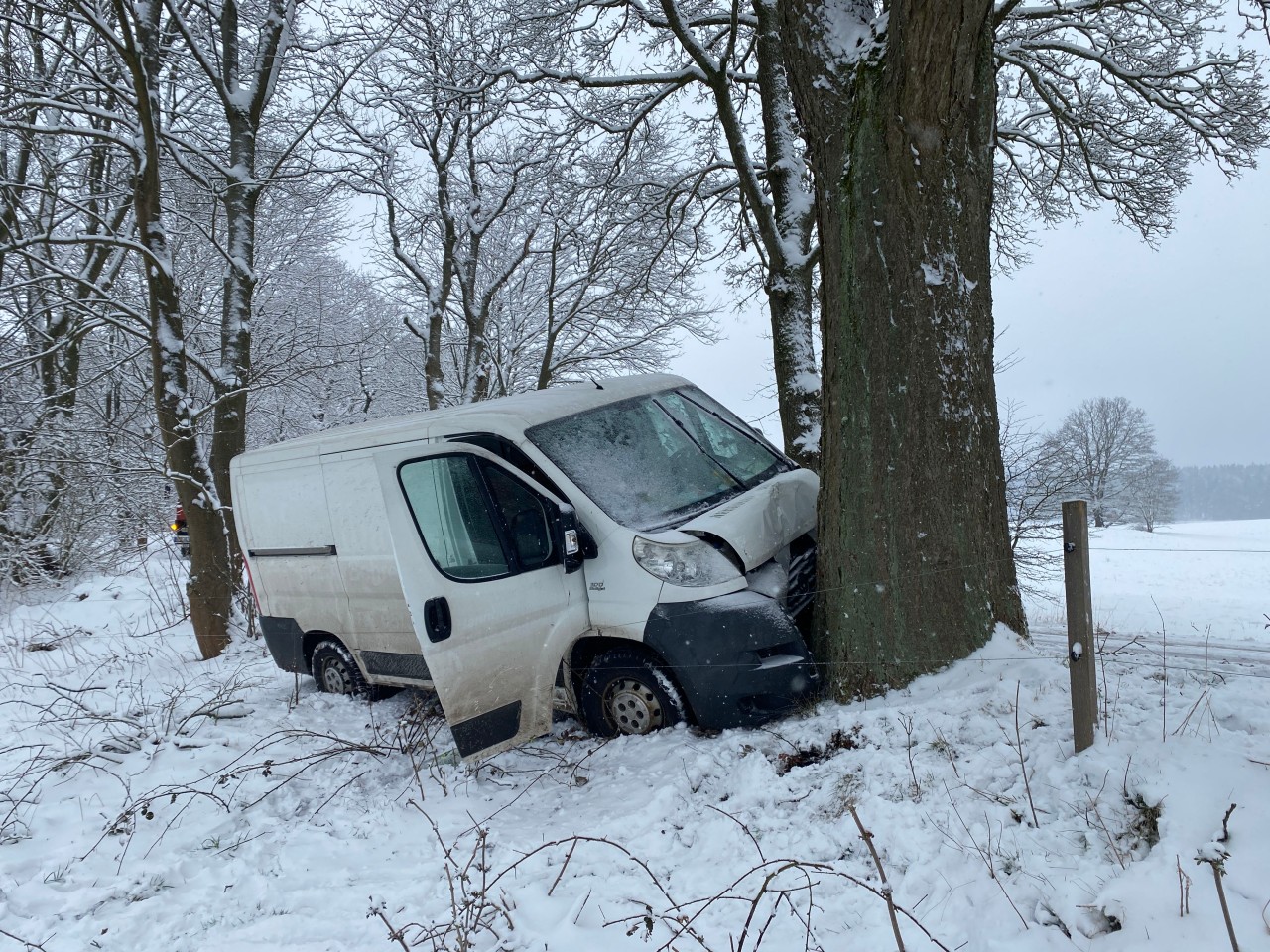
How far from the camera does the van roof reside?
5.18 m

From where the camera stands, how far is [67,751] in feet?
16.2

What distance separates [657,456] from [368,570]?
231 cm

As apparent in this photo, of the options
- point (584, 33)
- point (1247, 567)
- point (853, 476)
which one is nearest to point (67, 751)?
point (853, 476)

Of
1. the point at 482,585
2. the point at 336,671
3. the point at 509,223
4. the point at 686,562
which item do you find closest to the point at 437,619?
the point at 482,585

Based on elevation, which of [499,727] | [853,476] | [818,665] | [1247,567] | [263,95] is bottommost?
[1247,567]

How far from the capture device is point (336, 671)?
6344mm

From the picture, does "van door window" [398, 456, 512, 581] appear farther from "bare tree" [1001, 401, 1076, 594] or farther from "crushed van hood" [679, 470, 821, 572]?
"bare tree" [1001, 401, 1076, 594]

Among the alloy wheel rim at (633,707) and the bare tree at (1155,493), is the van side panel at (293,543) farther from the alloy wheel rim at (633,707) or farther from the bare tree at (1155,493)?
the bare tree at (1155,493)

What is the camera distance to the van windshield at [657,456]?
16.0 feet

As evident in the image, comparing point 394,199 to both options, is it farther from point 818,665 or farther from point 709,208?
point 818,665

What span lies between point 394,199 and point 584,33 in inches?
254

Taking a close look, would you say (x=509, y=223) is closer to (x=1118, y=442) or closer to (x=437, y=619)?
(x=437, y=619)

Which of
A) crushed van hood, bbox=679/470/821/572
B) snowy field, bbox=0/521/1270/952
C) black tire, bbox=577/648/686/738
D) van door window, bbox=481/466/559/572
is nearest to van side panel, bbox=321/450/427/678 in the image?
snowy field, bbox=0/521/1270/952

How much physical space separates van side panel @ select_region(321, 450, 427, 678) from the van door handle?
1.38 m
